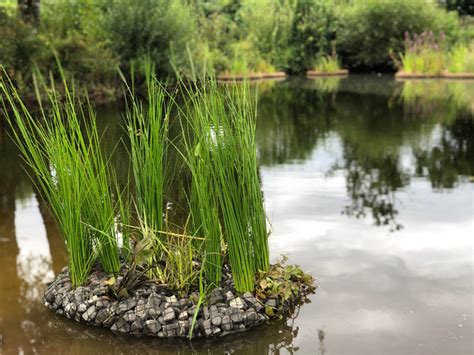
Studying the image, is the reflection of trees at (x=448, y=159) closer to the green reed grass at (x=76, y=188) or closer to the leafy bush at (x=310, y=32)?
the green reed grass at (x=76, y=188)

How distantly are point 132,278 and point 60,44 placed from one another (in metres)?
9.79

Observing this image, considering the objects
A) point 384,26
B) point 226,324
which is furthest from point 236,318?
point 384,26

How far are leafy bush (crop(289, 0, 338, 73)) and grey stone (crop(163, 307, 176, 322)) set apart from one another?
22739 mm

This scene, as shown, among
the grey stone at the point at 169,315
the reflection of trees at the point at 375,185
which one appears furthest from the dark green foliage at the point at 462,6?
the grey stone at the point at 169,315

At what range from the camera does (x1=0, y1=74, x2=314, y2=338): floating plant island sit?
3.20 meters

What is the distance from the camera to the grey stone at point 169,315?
126 inches

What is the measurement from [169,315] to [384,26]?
23.3 meters

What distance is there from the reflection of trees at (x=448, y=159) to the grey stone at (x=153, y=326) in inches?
153

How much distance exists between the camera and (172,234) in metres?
3.24

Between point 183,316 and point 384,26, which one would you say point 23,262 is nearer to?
point 183,316

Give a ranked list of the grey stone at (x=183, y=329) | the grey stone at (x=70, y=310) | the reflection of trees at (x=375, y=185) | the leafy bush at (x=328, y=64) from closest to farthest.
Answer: the grey stone at (x=183, y=329), the grey stone at (x=70, y=310), the reflection of trees at (x=375, y=185), the leafy bush at (x=328, y=64)

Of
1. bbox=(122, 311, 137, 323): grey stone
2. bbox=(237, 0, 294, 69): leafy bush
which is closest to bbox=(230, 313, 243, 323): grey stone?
bbox=(122, 311, 137, 323): grey stone

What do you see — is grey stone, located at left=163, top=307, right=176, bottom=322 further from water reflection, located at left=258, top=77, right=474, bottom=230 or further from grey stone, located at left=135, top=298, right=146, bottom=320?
water reflection, located at left=258, top=77, right=474, bottom=230

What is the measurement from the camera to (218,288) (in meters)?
3.35
